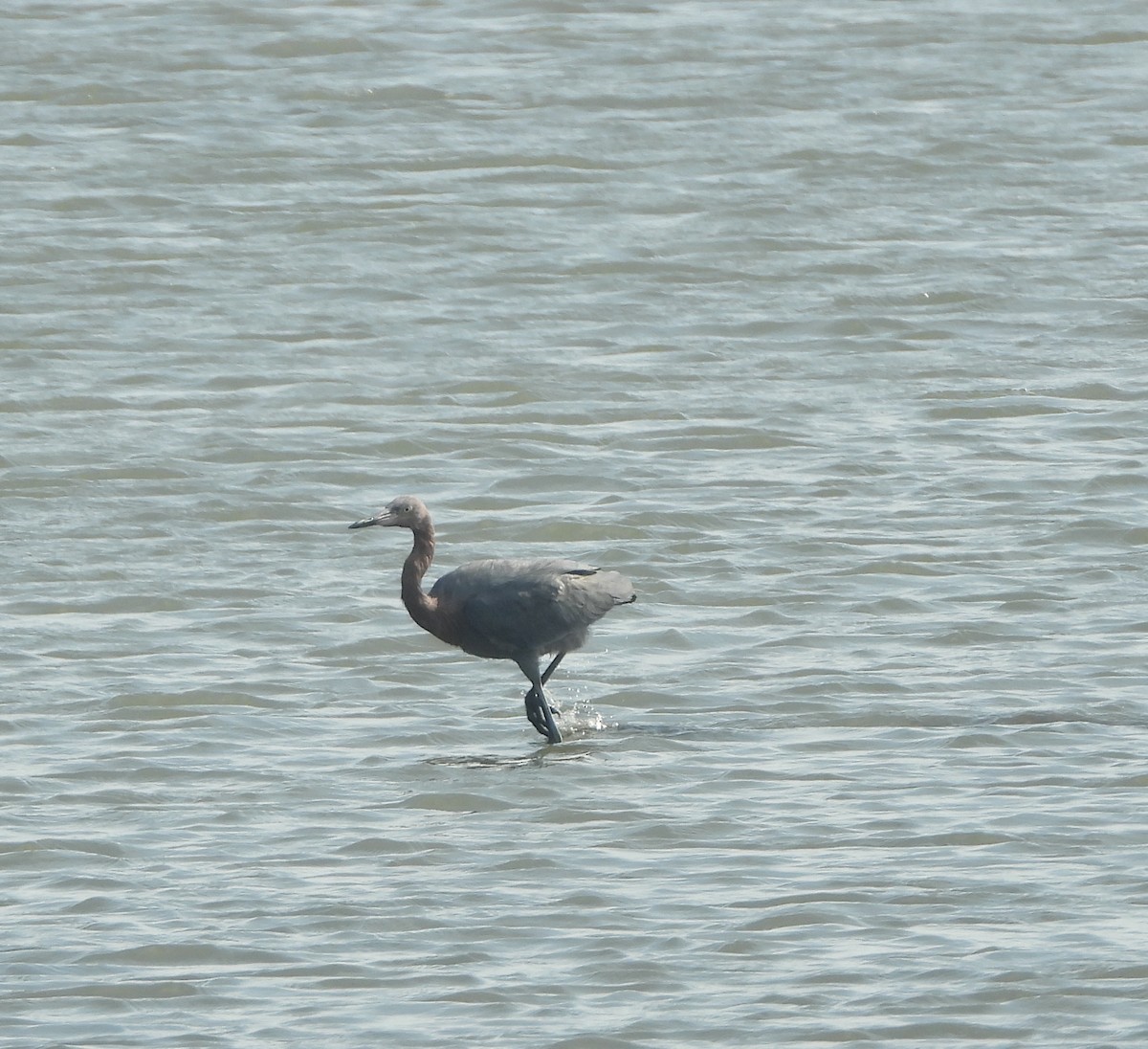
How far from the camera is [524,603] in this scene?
455 inches

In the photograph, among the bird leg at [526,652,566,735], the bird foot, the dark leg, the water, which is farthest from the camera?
the dark leg

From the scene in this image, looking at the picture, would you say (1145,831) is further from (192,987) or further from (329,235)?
(329,235)

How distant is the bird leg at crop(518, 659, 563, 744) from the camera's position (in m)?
11.3

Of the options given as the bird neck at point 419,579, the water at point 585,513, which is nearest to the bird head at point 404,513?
the bird neck at point 419,579

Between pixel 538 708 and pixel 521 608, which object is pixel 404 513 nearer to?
pixel 521 608

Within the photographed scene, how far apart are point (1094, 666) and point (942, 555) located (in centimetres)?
179

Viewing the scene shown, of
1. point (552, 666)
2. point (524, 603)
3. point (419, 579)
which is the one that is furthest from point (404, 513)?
point (552, 666)

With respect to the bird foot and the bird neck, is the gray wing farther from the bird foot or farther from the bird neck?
the bird foot

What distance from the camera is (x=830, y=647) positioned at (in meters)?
12.4

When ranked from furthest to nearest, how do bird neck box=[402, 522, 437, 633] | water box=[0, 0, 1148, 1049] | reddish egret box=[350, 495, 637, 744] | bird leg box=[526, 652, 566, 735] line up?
bird neck box=[402, 522, 437, 633]
reddish egret box=[350, 495, 637, 744]
bird leg box=[526, 652, 566, 735]
water box=[0, 0, 1148, 1049]

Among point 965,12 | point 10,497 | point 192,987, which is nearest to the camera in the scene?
point 192,987

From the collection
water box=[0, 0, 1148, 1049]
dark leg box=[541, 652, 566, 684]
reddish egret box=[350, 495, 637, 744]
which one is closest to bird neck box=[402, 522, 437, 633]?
reddish egret box=[350, 495, 637, 744]

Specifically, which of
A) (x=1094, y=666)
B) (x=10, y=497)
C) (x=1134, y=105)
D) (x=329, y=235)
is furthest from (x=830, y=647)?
(x=1134, y=105)

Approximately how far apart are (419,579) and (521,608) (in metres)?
0.60
